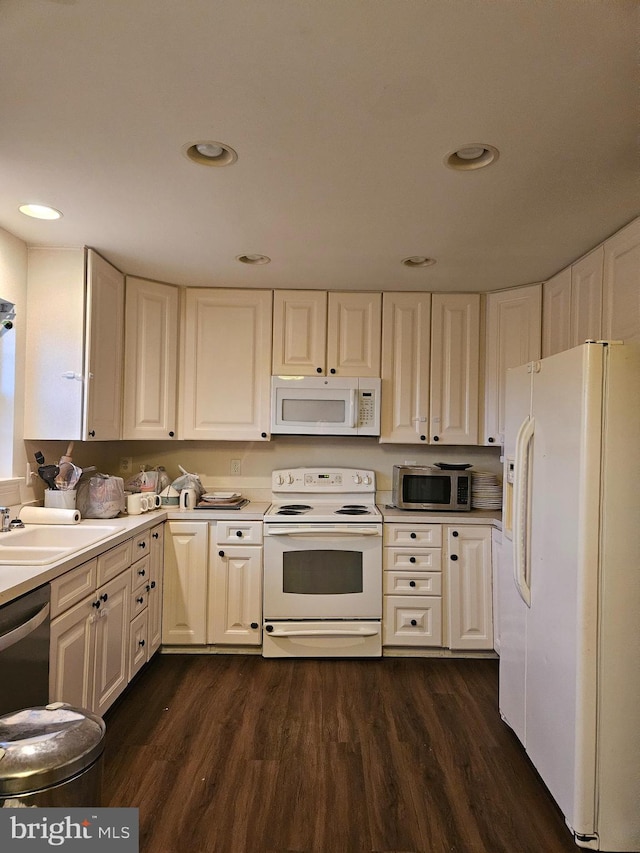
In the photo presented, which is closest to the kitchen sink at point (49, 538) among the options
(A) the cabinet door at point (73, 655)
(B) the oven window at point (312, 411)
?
(A) the cabinet door at point (73, 655)

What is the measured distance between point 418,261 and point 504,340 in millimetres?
831

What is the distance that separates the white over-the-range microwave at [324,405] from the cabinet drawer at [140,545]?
3.33ft

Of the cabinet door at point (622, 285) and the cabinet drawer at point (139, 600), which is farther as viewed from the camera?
the cabinet drawer at point (139, 600)

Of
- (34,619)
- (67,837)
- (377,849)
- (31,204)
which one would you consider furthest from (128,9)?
(377,849)

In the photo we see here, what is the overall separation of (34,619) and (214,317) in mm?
2158

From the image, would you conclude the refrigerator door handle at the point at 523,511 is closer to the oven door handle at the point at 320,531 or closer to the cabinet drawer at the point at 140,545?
the oven door handle at the point at 320,531

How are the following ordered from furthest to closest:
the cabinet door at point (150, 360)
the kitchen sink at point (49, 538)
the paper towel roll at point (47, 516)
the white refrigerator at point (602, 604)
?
the cabinet door at point (150, 360)
the paper towel roll at point (47, 516)
the kitchen sink at point (49, 538)
the white refrigerator at point (602, 604)

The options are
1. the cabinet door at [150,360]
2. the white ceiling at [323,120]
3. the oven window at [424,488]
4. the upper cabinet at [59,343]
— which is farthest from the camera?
the oven window at [424,488]

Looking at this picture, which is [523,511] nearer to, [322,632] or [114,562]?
[322,632]

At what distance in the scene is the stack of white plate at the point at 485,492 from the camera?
10.6 ft

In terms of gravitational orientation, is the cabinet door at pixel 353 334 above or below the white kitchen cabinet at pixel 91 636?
above

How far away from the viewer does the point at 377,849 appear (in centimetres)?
156

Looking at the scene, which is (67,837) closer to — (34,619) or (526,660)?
(34,619)

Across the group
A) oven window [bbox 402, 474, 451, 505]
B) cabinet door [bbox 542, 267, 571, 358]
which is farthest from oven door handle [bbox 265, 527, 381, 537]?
cabinet door [bbox 542, 267, 571, 358]
